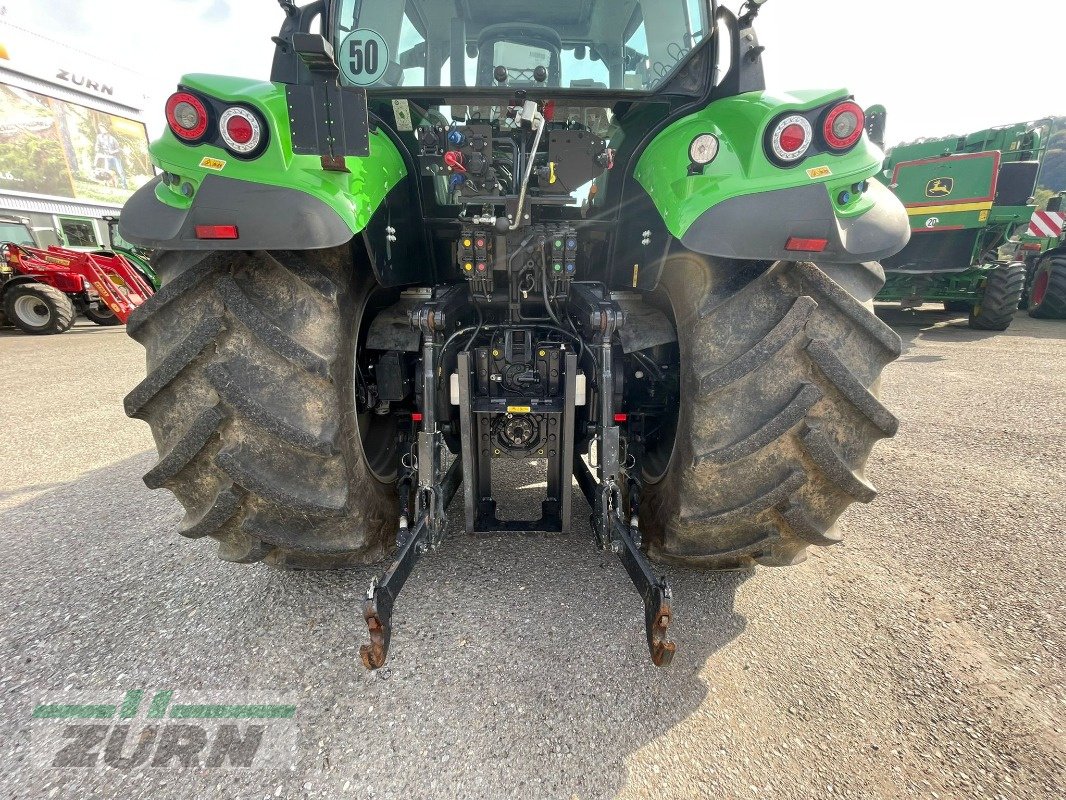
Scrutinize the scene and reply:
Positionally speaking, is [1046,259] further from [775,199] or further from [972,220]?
[775,199]

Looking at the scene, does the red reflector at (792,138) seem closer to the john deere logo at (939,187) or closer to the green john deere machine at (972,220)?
the green john deere machine at (972,220)

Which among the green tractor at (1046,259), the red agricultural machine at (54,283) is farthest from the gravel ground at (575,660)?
the green tractor at (1046,259)

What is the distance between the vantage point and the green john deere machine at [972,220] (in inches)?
330

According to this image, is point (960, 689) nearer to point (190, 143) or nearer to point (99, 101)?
point (190, 143)

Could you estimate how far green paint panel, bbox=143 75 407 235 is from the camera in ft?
4.84

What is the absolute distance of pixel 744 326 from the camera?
1555 mm

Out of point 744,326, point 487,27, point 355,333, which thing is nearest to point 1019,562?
point 744,326

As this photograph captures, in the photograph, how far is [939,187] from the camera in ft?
28.6

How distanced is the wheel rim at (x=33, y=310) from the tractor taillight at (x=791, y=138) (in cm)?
1264

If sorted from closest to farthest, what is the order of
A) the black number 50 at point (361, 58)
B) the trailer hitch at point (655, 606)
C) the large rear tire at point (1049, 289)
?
1. the trailer hitch at point (655, 606)
2. the black number 50 at point (361, 58)
3. the large rear tire at point (1049, 289)

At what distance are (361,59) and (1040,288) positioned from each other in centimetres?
1361

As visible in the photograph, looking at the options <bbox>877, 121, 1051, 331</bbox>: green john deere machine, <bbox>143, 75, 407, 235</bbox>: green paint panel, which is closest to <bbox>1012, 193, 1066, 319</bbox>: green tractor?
<bbox>877, 121, 1051, 331</bbox>: green john deere machine

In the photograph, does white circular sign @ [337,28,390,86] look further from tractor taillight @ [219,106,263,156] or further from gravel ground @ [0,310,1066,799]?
gravel ground @ [0,310,1066,799]
